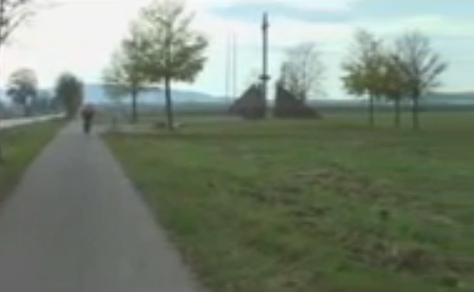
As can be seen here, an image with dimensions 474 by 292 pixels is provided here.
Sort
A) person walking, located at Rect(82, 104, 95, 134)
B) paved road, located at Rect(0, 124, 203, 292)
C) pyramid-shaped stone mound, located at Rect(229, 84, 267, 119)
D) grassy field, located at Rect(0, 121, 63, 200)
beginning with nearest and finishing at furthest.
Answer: paved road, located at Rect(0, 124, 203, 292)
grassy field, located at Rect(0, 121, 63, 200)
person walking, located at Rect(82, 104, 95, 134)
pyramid-shaped stone mound, located at Rect(229, 84, 267, 119)

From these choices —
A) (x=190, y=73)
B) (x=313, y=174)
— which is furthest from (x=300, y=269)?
(x=190, y=73)

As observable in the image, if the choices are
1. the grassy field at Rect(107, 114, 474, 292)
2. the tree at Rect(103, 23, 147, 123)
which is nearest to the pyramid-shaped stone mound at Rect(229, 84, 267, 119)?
the tree at Rect(103, 23, 147, 123)

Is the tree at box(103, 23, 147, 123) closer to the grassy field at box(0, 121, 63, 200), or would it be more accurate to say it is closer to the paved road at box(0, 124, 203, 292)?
the grassy field at box(0, 121, 63, 200)

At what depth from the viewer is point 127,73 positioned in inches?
3236

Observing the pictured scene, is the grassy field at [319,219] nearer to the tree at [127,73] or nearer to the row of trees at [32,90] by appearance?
the tree at [127,73]

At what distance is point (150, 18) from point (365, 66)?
22.7m

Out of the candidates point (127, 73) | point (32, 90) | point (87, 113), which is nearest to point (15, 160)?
point (87, 113)

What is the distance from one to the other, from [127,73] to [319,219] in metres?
65.8

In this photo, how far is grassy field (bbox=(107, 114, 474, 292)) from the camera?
11414 mm

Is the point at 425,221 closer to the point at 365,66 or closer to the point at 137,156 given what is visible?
the point at 137,156

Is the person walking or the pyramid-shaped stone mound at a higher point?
the person walking

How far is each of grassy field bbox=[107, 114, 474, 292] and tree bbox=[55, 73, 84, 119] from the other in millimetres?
90029

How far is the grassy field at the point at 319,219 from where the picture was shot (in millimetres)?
11414

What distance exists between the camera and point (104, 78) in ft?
365
